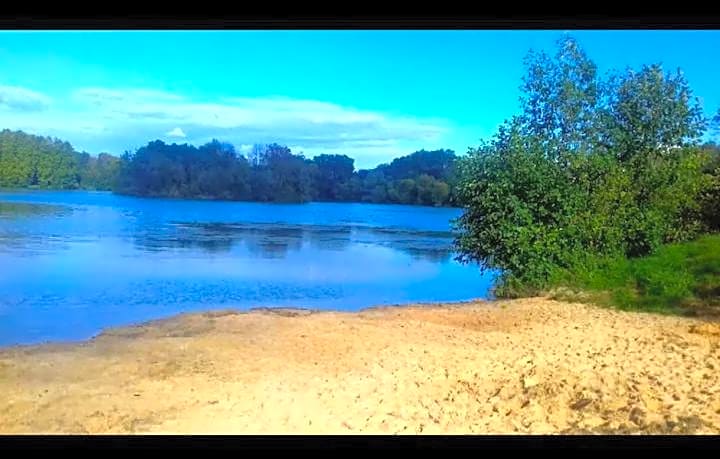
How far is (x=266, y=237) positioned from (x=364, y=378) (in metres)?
1.52

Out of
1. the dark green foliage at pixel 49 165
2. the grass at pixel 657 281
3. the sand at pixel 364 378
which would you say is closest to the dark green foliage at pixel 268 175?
the dark green foliage at pixel 49 165

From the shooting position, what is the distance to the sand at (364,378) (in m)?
3.44

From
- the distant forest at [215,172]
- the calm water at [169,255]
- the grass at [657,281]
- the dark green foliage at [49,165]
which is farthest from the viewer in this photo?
the grass at [657,281]

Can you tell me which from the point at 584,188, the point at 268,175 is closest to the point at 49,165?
the point at 268,175

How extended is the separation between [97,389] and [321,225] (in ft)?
6.19

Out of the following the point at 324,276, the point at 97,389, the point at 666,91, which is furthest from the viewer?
the point at 666,91

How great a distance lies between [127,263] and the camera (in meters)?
4.88

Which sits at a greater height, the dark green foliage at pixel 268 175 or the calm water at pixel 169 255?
the dark green foliage at pixel 268 175

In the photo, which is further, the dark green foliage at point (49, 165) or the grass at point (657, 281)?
the grass at point (657, 281)

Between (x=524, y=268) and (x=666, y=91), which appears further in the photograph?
(x=524, y=268)

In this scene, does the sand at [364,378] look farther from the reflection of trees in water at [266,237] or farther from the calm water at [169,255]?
the reflection of trees in water at [266,237]
